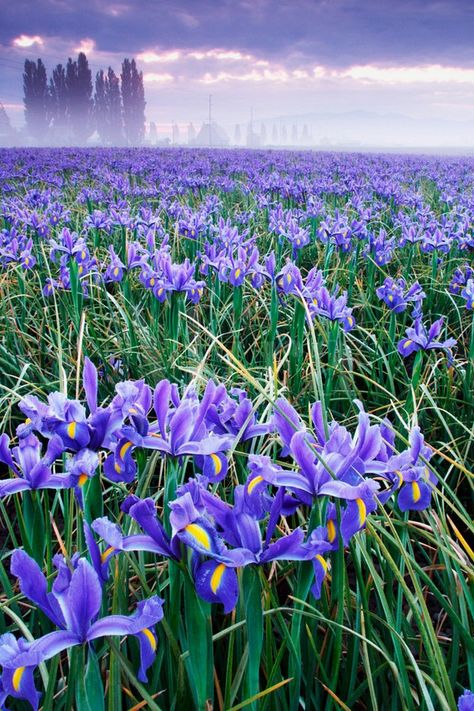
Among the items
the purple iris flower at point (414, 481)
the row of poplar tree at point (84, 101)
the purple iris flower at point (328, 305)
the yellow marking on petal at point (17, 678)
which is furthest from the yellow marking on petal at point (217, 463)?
the row of poplar tree at point (84, 101)

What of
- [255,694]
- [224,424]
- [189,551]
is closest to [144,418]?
[224,424]

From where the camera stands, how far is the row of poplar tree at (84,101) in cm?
9300

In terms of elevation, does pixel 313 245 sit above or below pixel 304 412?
above

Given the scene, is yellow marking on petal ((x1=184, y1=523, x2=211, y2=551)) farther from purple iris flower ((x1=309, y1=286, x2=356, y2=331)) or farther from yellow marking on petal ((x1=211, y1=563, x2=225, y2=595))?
purple iris flower ((x1=309, y1=286, x2=356, y2=331))

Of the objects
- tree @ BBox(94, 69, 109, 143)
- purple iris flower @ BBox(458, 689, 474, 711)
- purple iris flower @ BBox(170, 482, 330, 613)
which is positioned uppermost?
tree @ BBox(94, 69, 109, 143)

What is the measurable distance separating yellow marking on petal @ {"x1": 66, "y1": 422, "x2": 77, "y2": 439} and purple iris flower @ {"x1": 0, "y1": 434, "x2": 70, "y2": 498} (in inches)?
0.9

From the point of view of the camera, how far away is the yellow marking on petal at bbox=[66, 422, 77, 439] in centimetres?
108

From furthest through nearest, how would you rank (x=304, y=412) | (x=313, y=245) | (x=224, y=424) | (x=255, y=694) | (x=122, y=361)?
(x=313, y=245) < (x=122, y=361) < (x=304, y=412) < (x=224, y=424) < (x=255, y=694)

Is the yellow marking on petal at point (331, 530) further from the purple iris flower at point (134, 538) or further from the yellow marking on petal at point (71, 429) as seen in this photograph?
the yellow marking on petal at point (71, 429)

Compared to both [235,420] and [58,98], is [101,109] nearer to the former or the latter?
[58,98]

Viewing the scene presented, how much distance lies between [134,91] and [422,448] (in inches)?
4276

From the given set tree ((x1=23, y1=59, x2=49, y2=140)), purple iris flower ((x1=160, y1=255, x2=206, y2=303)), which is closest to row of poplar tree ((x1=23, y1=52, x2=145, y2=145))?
tree ((x1=23, y1=59, x2=49, y2=140))

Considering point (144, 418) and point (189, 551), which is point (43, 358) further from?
point (189, 551)

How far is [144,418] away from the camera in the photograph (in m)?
1.08
